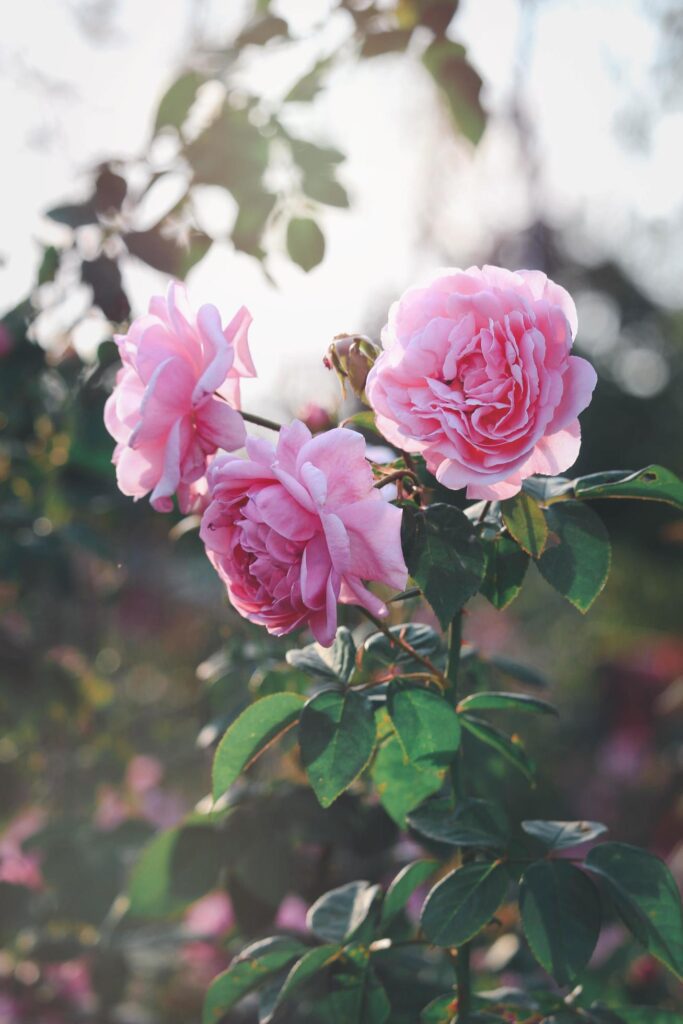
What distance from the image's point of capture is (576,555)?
0.57m

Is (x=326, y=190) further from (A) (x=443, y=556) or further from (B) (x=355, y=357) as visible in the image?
(A) (x=443, y=556)

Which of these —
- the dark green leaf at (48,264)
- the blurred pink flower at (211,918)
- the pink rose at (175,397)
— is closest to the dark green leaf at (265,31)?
the dark green leaf at (48,264)

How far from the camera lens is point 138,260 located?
1.01 meters

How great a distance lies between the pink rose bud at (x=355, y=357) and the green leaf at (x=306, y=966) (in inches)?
14.6

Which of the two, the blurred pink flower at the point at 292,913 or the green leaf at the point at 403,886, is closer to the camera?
the green leaf at the point at 403,886

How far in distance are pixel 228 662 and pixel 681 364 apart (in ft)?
23.5

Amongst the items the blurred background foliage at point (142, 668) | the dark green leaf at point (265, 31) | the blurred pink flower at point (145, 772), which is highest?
the dark green leaf at point (265, 31)

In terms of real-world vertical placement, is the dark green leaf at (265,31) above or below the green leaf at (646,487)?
above

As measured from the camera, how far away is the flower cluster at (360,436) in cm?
49

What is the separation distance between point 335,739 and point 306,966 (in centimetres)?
18

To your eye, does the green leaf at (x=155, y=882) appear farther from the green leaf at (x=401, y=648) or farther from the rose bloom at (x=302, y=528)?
the rose bloom at (x=302, y=528)

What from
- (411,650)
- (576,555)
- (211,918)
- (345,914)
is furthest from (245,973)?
(211,918)

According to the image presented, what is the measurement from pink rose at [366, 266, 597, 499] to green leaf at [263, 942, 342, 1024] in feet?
1.10

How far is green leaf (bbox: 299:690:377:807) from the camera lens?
55cm
